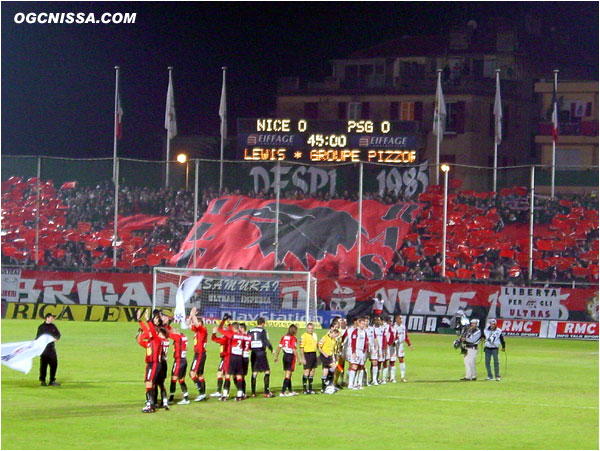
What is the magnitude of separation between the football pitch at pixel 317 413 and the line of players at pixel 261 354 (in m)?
0.54

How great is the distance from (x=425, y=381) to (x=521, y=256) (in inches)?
1034

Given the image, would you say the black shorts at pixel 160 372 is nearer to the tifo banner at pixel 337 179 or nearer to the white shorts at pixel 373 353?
the white shorts at pixel 373 353

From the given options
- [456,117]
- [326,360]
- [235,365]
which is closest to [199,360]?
[235,365]

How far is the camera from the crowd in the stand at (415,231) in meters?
63.6

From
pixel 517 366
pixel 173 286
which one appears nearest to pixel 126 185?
pixel 173 286

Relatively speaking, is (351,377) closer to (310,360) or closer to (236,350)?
(310,360)

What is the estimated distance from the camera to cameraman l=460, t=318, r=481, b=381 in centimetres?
3872

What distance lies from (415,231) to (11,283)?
71.3ft

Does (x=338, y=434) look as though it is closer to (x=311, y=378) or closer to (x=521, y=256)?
(x=311, y=378)

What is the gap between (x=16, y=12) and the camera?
77625 mm

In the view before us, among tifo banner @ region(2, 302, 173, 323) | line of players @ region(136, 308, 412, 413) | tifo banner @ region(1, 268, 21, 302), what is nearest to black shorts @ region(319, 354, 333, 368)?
line of players @ region(136, 308, 412, 413)

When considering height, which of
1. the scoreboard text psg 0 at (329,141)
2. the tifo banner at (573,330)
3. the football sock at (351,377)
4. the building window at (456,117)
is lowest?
the football sock at (351,377)

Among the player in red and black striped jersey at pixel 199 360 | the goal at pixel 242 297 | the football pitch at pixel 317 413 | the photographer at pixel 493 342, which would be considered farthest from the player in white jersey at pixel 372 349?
the goal at pixel 242 297

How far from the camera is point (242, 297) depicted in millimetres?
56000
